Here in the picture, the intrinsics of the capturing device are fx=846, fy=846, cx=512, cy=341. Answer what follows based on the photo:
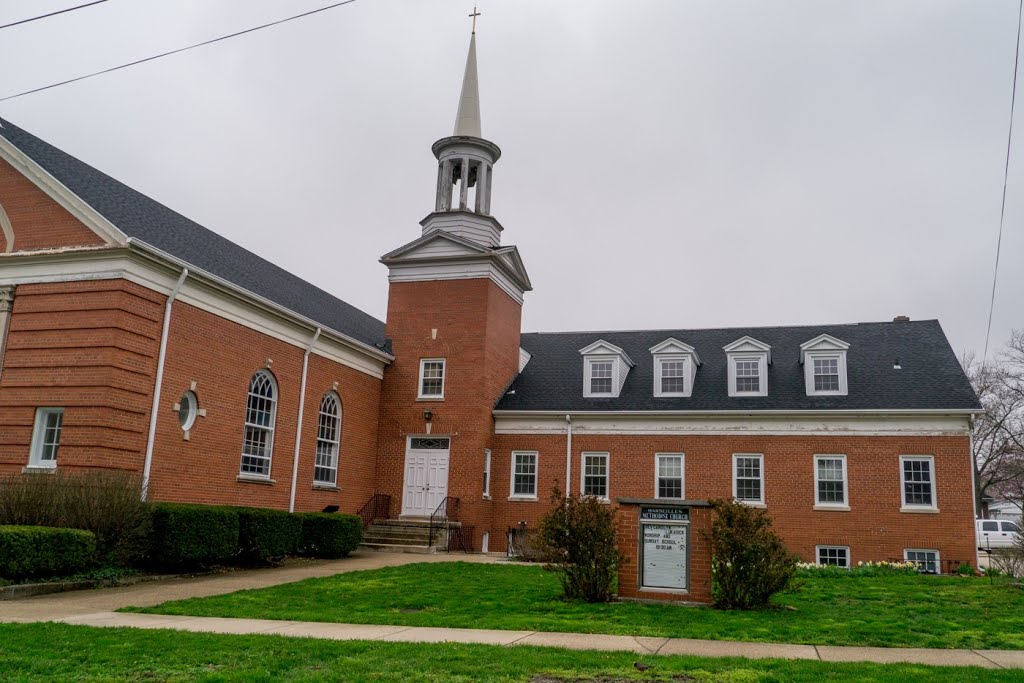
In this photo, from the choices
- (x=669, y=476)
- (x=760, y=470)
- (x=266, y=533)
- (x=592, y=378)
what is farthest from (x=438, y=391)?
(x=760, y=470)

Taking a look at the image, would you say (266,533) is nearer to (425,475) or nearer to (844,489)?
(425,475)

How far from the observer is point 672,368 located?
27609 millimetres

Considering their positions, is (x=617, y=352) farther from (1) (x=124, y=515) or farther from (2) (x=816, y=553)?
(1) (x=124, y=515)

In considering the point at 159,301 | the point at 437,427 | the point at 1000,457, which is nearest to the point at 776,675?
the point at 159,301

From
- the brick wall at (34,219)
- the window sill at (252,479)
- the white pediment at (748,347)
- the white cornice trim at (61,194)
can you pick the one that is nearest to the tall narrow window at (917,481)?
the white pediment at (748,347)

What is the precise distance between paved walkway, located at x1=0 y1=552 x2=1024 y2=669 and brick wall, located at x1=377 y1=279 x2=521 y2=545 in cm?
1260

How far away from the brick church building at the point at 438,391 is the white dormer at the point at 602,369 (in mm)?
83

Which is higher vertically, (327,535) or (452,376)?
(452,376)

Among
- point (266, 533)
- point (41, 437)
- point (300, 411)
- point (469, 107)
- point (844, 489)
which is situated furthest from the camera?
point (469, 107)

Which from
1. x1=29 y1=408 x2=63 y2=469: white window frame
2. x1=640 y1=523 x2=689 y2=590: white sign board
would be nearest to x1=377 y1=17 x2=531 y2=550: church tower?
x1=29 y1=408 x2=63 y2=469: white window frame

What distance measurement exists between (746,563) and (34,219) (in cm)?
1629

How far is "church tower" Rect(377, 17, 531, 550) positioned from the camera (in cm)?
2628

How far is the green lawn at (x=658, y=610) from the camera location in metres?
10.2

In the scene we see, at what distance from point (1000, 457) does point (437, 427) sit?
39.0 meters
